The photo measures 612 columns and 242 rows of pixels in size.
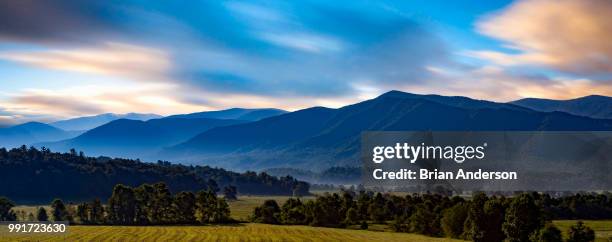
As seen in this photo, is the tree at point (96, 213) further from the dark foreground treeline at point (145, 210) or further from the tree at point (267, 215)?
the tree at point (267, 215)

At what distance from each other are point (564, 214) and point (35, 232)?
489ft

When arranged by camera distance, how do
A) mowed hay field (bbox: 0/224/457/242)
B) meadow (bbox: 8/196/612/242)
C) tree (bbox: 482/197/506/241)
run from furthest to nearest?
meadow (bbox: 8/196/612/242) < mowed hay field (bbox: 0/224/457/242) < tree (bbox: 482/197/506/241)

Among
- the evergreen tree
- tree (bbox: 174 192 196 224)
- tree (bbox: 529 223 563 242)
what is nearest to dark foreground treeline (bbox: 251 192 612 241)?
tree (bbox: 529 223 563 242)

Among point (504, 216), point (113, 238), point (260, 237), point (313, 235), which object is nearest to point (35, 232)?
point (113, 238)

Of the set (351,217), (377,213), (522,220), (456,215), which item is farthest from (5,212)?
(522,220)

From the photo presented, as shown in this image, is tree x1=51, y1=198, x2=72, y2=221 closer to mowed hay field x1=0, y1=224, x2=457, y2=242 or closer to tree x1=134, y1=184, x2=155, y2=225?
tree x1=134, y1=184, x2=155, y2=225

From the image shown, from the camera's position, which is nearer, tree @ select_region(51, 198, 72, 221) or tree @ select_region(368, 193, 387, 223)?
tree @ select_region(368, 193, 387, 223)

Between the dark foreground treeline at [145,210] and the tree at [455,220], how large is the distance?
214ft

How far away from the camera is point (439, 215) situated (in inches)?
5910

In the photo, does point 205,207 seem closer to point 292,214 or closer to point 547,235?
point 292,214

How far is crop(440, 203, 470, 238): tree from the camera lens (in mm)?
139625

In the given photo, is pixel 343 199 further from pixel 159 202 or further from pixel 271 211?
pixel 159 202

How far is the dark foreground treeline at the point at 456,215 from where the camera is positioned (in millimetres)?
119625

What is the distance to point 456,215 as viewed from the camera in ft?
462
